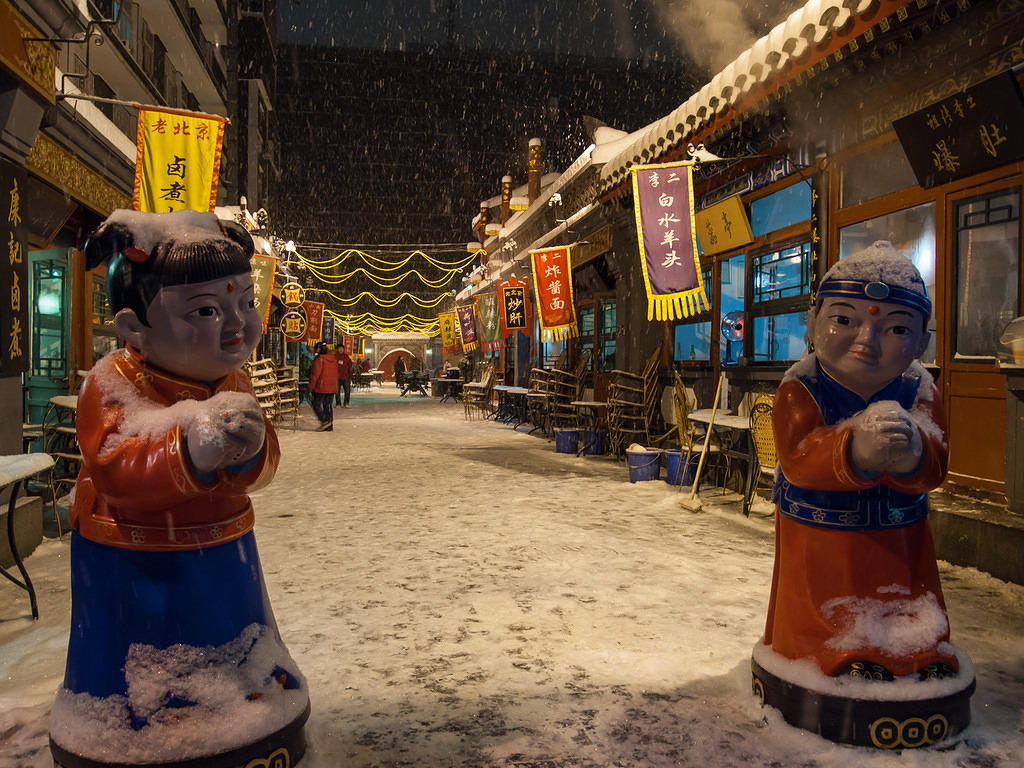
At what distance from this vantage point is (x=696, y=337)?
964cm

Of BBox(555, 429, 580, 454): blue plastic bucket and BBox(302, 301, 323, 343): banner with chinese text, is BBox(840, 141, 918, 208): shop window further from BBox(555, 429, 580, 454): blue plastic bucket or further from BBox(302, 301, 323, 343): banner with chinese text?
BBox(302, 301, 323, 343): banner with chinese text

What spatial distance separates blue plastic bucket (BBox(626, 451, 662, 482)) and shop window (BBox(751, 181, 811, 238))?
2793mm

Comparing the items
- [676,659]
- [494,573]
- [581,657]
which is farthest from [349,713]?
[494,573]

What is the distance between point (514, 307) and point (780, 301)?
9.51 metres

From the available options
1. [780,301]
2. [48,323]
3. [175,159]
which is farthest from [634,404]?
[48,323]

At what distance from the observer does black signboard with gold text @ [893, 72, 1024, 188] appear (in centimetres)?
461

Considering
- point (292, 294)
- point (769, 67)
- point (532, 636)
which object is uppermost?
point (769, 67)

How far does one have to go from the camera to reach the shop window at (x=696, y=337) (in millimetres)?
9214

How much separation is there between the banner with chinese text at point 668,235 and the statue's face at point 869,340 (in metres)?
5.13

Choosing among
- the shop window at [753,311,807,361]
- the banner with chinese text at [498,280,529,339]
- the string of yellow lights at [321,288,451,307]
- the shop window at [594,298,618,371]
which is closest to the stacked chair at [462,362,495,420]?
the banner with chinese text at [498,280,529,339]

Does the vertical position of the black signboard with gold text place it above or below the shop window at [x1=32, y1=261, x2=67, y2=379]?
above

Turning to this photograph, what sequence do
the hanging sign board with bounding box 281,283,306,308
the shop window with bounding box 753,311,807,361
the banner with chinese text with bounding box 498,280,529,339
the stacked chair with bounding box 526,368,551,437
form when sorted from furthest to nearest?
the hanging sign board with bounding box 281,283,306,308 → the banner with chinese text with bounding box 498,280,529,339 → the stacked chair with bounding box 526,368,551,437 → the shop window with bounding box 753,311,807,361

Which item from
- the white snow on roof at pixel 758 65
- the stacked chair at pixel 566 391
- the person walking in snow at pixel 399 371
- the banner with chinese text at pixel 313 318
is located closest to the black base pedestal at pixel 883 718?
the white snow on roof at pixel 758 65

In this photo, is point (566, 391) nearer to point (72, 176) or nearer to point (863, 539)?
point (72, 176)
